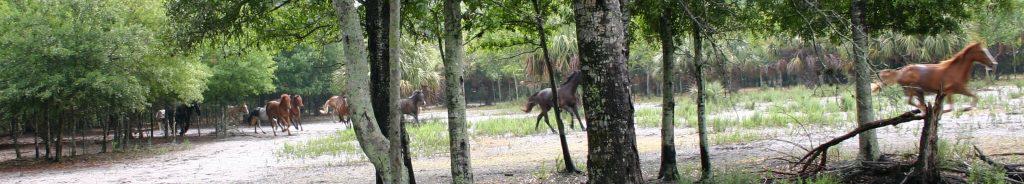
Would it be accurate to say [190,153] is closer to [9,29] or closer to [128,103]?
[128,103]

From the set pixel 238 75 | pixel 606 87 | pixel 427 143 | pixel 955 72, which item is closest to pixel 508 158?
pixel 427 143

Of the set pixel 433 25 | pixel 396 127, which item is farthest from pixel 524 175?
pixel 396 127

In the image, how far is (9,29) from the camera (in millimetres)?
15078

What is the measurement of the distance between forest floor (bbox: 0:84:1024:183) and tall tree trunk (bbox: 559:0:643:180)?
258 centimetres

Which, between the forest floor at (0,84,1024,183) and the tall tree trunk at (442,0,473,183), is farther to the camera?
the forest floor at (0,84,1024,183)

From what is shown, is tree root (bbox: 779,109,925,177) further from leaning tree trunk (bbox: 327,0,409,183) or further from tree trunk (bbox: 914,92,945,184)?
leaning tree trunk (bbox: 327,0,409,183)

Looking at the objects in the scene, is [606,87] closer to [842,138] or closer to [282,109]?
[842,138]

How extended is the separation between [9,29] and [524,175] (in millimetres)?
11268

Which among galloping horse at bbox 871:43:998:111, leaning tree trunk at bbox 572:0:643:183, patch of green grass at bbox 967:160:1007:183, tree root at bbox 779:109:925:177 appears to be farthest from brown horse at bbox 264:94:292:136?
patch of green grass at bbox 967:160:1007:183

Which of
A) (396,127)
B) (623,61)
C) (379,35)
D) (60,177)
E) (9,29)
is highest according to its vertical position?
(9,29)

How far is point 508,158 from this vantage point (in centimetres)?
1392

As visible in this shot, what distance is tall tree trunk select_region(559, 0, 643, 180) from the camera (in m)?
5.14

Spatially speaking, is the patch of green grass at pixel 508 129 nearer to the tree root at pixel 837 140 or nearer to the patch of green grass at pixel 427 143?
the patch of green grass at pixel 427 143

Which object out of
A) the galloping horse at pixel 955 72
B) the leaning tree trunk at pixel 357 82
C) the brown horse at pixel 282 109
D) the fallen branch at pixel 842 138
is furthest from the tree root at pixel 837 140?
the brown horse at pixel 282 109
